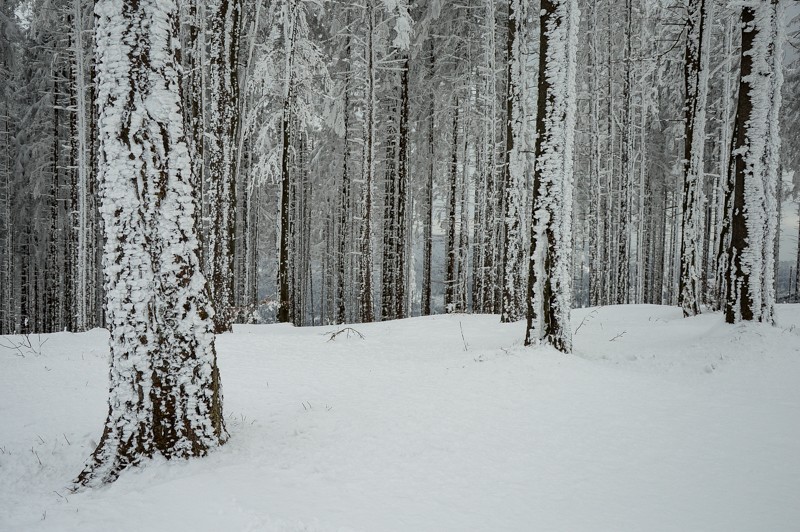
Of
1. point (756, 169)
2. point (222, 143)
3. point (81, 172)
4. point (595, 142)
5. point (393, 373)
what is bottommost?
point (393, 373)

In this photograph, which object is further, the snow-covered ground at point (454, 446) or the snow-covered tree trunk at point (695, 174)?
the snow-covered tree trunk at point (695, 174)

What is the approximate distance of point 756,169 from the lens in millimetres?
7121

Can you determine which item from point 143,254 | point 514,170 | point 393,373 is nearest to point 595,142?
point 514,170

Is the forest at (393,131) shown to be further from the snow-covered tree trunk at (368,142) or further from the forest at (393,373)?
the forest at (393,373)

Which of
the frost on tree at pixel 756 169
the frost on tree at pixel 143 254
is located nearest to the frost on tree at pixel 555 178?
the frost on tree at pixel 756 169

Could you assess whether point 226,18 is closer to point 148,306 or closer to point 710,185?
point 148,306

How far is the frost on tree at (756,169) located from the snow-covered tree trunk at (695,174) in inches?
111

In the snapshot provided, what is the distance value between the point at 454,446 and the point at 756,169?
7295mm

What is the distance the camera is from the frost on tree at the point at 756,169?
7.06 m

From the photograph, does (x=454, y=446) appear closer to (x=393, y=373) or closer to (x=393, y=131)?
(x=393, y=373)

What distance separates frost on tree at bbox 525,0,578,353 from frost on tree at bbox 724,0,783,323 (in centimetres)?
336

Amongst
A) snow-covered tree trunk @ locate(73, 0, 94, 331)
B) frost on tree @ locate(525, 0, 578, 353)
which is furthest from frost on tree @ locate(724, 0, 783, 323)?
snow-covered tree trunk @ locate(73, 0, 94, 331)

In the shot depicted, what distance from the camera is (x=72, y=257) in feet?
58.9

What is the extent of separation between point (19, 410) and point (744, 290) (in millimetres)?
10209
